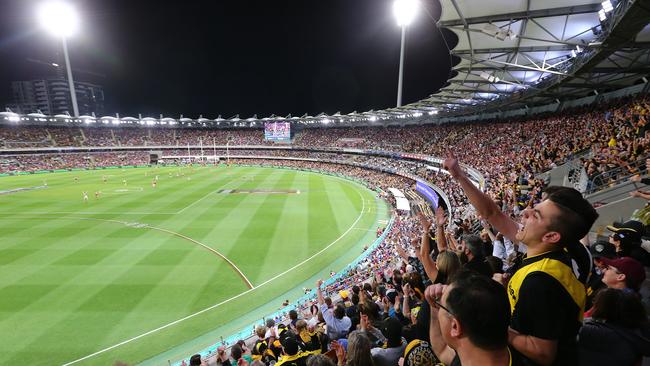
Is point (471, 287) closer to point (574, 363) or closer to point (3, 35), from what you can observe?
point (574, 363)

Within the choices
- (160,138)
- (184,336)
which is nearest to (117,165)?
(160,138)

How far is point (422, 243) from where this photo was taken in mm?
3740

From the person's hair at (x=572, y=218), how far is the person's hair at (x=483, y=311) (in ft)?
3.06

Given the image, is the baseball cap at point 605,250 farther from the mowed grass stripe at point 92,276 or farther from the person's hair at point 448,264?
the mowed grass stripe at point 92,276

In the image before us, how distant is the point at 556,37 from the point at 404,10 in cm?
2960

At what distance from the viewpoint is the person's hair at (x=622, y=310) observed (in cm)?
235

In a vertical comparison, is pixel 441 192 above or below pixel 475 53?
below

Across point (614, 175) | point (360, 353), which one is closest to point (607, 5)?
point (614, 175)

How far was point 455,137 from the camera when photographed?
137ft

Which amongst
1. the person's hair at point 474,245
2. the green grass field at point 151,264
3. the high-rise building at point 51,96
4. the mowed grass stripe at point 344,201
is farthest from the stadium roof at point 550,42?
the high-rise building at point 51,96

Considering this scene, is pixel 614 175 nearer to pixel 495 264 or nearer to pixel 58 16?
pixel 495 264

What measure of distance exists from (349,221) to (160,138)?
75006 millimetres

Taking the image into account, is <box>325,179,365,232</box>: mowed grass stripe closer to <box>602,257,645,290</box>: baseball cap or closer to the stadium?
the stadium

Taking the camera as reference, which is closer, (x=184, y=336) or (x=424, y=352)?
(x=424, y=352)
